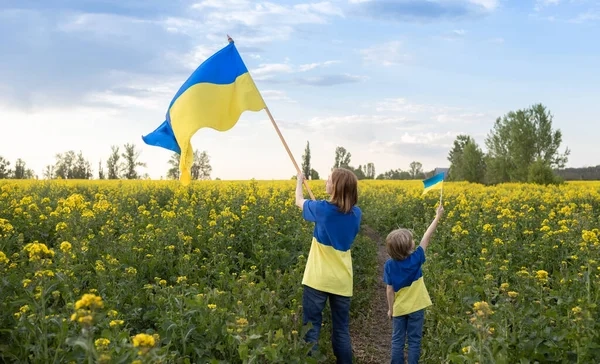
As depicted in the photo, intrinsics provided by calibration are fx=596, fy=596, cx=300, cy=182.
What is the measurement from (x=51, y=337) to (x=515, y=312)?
12.8 ft

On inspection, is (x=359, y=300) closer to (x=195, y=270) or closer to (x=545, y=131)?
(x=195, y=270)

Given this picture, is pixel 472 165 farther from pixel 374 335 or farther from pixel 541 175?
pixel 374 335

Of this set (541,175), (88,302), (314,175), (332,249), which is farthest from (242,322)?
(314,175)

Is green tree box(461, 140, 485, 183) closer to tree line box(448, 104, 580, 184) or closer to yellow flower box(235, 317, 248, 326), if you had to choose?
tree line box(448, 104, 580, 184)

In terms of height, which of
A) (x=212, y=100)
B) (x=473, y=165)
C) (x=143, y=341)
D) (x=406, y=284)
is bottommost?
(x=406, y=284)

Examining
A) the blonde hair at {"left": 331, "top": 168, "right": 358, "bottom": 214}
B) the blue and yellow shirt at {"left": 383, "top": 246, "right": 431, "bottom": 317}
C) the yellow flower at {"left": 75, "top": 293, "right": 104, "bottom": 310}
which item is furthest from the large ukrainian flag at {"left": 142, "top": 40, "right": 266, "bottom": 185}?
the yellow flower at {"left": 75, "top": 293, "right": 104, "bottom": 310}

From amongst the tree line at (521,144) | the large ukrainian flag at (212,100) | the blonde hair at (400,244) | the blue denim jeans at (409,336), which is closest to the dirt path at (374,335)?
the blue denim jeans at (409,336)

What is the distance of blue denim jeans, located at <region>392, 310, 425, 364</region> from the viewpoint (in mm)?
5953

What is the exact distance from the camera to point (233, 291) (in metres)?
6.23

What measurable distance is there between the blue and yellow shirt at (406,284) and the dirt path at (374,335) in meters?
1.44

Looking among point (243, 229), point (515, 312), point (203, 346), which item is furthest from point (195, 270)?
point (515, 312)

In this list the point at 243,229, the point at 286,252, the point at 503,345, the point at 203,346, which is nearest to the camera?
the point at 503,345

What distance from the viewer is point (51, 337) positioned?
4727 mm

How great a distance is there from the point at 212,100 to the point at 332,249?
7.01 feet
